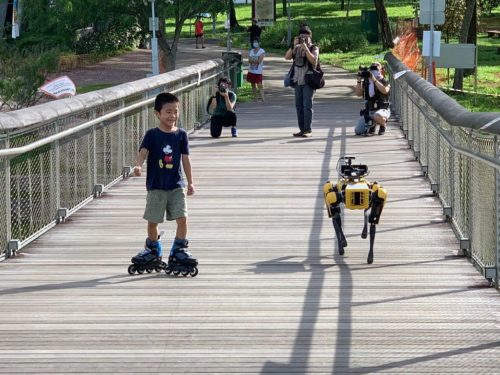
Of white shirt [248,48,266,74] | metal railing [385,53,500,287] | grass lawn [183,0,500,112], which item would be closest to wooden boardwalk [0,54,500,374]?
metal railing [385,53,500,287]

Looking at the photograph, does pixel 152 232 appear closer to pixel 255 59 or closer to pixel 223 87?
→ pixel 223 87

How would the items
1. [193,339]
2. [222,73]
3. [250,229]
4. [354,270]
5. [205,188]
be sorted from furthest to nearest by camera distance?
[222,73]
[205,188]
[250,229]
[354,270]
[193,339]

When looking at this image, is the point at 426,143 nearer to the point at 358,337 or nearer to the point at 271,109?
the point at 358,337

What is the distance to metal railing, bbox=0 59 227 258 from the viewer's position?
11.0 metres

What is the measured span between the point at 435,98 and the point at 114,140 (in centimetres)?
436

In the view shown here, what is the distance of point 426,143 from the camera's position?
16141 millimetres

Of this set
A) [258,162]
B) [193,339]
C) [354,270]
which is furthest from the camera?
[258,162]

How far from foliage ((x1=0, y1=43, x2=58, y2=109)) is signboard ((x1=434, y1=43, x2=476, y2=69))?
1046 cm

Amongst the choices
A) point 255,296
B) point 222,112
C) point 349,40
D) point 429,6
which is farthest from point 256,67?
point 349,40

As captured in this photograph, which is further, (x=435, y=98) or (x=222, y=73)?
(x=222, y=73)

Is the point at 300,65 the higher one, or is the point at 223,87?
the point at 300,65

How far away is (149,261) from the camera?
10.0m

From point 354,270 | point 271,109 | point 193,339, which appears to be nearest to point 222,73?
point 271,109

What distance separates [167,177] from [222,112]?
1170 centimetres
